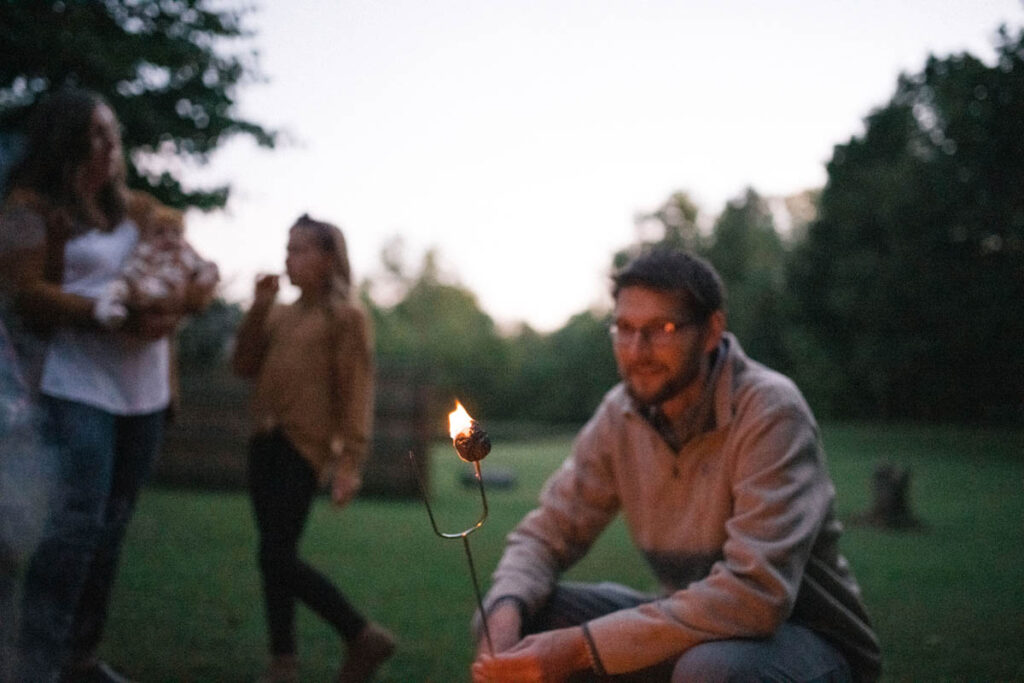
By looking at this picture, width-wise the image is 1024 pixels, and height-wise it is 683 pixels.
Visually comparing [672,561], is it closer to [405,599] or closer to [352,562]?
[405,599]

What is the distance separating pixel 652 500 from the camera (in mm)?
2295

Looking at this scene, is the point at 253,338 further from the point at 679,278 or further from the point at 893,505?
the point at 893,505

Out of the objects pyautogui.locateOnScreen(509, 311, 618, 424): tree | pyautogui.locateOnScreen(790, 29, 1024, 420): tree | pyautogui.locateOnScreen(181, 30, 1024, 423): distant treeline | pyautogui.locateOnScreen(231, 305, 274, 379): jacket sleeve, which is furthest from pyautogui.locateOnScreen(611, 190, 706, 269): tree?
pyautogui.locateOnScreen(231, 305, 274, 379): jacket sleeve

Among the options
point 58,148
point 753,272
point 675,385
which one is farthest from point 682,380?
point 753,272

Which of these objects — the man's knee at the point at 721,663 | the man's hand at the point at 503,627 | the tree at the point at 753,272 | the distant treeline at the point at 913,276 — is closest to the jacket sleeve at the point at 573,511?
the man's hand at the point at 503,627

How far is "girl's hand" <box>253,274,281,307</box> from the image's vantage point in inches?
116

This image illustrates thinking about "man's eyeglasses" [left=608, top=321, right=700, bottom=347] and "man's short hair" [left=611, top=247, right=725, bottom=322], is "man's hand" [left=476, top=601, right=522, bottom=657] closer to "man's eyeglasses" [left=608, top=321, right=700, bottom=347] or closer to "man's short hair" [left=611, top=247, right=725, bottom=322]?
"man's eyeglasses" [left=608, top=321, right=700, bottom=347]

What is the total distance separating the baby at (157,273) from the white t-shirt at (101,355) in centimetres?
6

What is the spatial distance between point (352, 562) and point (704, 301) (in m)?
4.30

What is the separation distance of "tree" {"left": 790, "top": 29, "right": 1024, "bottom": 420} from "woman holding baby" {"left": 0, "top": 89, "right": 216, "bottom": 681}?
54.1 ft

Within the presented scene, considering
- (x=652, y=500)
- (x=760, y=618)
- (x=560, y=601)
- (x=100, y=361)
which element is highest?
(x=100, y=361)

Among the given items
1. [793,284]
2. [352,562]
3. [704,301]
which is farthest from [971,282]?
[704,301]

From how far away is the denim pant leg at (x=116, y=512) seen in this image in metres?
2.75

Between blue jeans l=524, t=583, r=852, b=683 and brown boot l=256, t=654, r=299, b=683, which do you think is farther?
brown boot l=256, t=654, r=299, b=683
